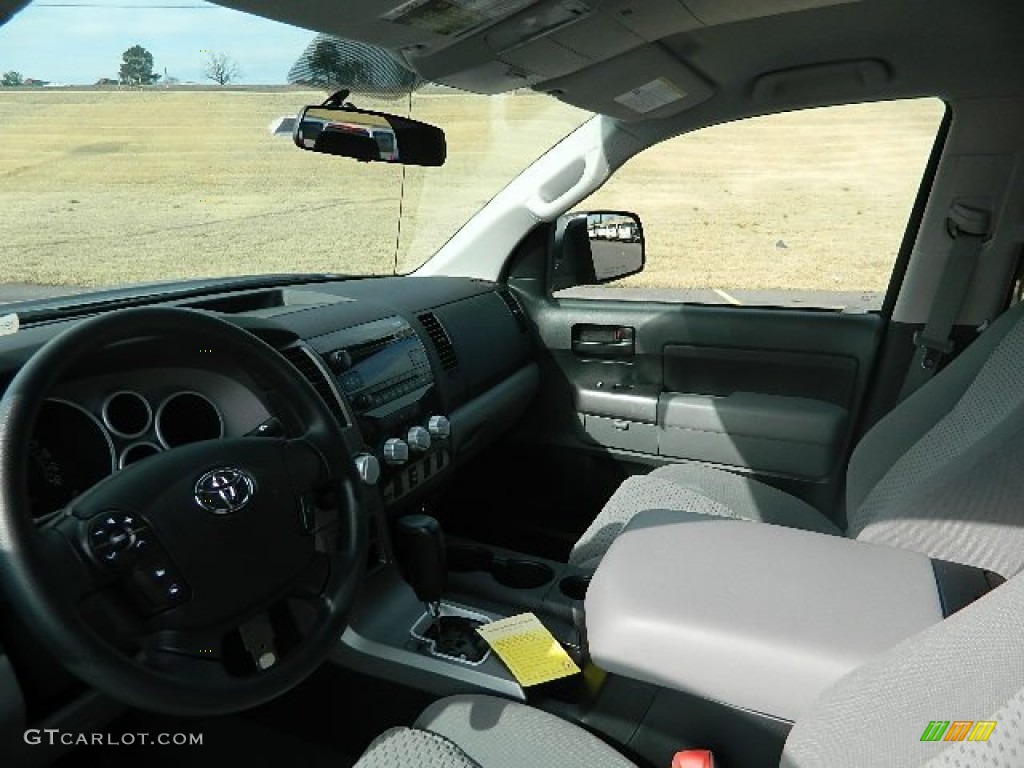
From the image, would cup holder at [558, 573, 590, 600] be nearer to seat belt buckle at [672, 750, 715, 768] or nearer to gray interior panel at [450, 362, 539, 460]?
gray interior panel at [450, 362, 539, 460]

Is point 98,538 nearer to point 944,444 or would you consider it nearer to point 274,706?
point 274,706

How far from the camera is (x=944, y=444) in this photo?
5.90 feet

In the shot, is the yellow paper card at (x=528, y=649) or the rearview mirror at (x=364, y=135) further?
the rearview mirror at (x=364, y=135)

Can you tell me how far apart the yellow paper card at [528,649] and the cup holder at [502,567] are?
0.28 meters

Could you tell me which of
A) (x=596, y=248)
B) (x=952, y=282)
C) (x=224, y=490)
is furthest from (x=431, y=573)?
(x=952, y=282)

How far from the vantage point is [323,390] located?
6.63ft

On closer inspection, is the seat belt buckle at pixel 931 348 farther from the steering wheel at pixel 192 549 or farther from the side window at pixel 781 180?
the steering wheel at pixel 192 549

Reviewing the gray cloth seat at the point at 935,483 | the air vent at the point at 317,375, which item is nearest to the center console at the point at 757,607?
the gray cloth seat at the point at 935,483

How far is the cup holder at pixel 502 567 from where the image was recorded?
7.88 feet

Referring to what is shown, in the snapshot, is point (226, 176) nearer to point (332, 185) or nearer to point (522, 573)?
point (332, 185)

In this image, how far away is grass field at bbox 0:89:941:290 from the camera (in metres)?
2.62

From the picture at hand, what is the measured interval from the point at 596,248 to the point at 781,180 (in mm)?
2128

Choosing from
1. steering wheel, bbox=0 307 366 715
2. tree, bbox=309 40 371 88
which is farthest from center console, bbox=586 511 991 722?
tree, bbox=309 40 371 88

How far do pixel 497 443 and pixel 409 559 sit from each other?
121 cm
